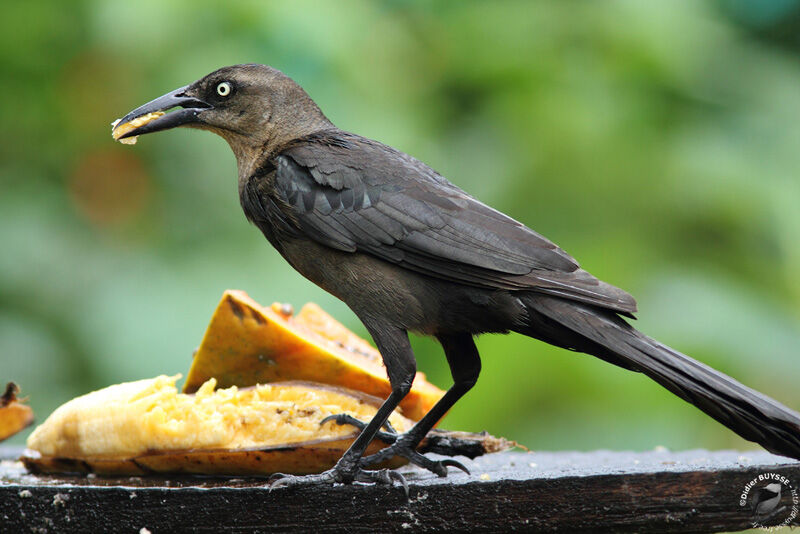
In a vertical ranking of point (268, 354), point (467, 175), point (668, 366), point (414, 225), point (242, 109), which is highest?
point (467, 175)

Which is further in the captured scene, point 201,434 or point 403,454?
point 403,454

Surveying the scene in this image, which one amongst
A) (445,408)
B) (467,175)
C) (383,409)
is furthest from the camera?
(467,175)

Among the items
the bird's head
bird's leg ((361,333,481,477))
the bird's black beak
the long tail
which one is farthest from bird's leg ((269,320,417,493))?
the bird's black beak

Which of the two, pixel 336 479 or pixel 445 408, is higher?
pixel 445 408

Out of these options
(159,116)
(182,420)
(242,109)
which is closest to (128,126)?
(159,116)

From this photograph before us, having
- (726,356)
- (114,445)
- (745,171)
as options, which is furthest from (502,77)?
(114,445)

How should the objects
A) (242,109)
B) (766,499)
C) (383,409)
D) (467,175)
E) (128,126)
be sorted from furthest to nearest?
1. (467,175)
2. (242,109)
3. (128,126)
4. (383,409)
5. (766,499)

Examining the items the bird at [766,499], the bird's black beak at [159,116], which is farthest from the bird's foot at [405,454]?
the bird's black beak at [159,116]

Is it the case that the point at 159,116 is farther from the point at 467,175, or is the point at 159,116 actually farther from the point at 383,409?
the point at 467,175
